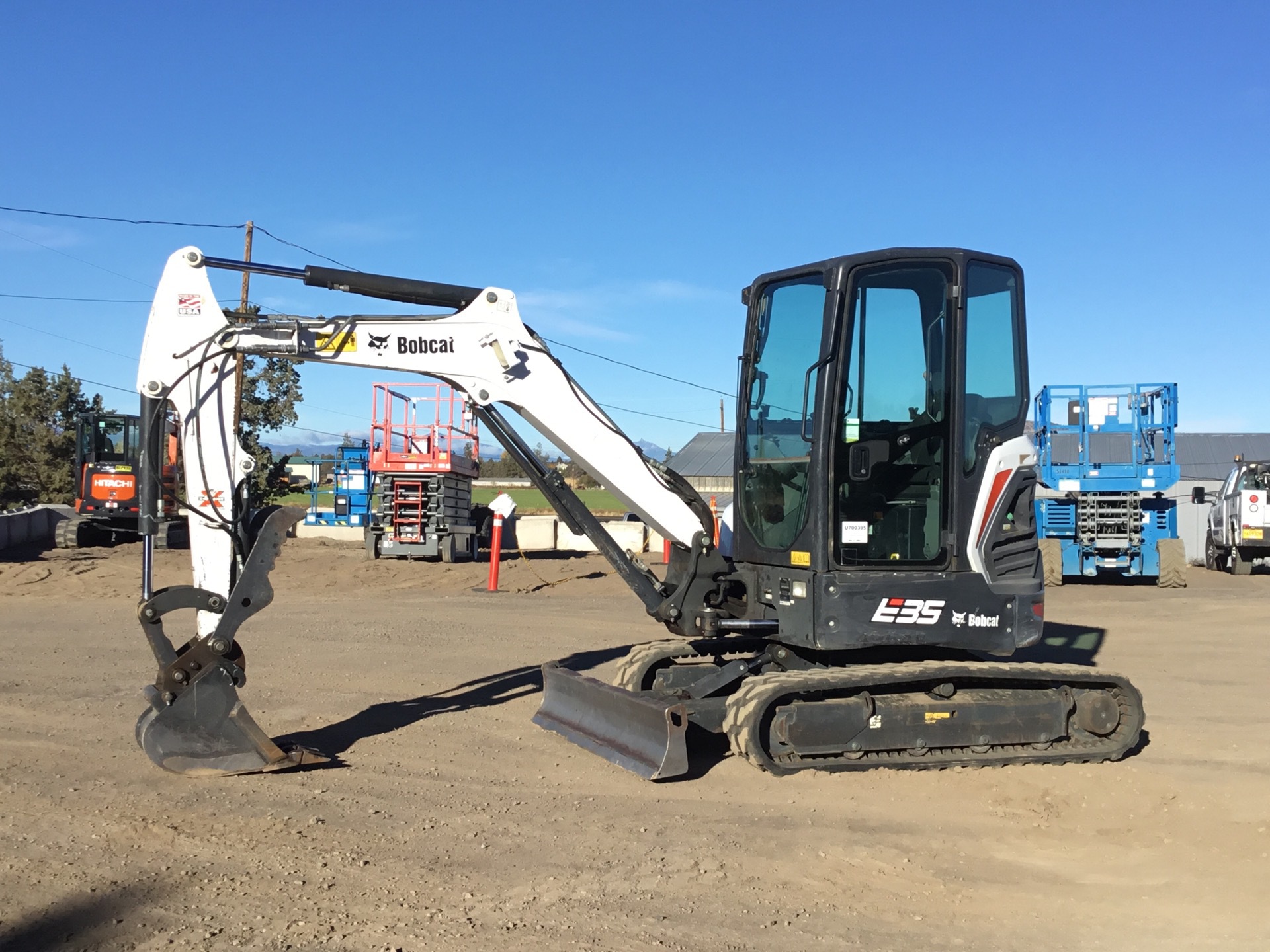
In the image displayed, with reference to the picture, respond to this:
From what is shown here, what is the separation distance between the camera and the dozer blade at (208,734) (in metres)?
6.19

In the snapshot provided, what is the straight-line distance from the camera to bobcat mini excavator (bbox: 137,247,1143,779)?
650 centimetres

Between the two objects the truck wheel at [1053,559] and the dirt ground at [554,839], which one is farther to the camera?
the truck wheel at [1053,559]

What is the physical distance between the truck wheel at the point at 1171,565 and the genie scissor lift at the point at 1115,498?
1 centimetres

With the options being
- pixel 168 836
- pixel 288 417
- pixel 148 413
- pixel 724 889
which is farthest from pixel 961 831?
pixel 288 417

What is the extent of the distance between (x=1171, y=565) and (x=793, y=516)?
48.2 feet

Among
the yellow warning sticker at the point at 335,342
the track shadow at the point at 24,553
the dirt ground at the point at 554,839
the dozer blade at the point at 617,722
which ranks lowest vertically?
the dirt ground at the point at 554,839

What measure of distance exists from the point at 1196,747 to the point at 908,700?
7.81 feet

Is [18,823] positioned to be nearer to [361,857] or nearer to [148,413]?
[361,857]

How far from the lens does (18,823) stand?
208 inches

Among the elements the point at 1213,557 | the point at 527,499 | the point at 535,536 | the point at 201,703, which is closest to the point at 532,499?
the point at 527,499

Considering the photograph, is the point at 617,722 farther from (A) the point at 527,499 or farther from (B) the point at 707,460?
(A) the point at 527,499

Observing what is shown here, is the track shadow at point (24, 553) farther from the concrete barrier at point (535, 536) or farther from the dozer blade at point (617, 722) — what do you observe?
the dozer blade at point (617, 722)

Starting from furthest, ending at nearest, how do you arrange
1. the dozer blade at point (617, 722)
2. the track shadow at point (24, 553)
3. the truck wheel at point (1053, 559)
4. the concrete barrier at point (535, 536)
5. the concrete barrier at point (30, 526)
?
1. the concrete barrier at point (535, 536)
2. the concrete barrier at point (30, 526)
3. the track shadow at point (24, 553)
4. the truck wheel at point (1053, 559)
5. the dozer blade at point (617, 722)

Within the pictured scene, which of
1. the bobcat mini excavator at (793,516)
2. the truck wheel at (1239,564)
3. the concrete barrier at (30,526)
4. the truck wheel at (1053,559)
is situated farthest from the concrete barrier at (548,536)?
the bobcat mini excavator at (793,516)
